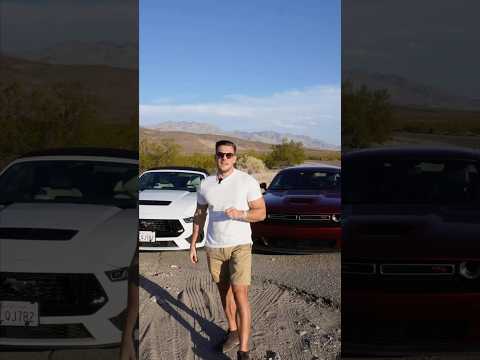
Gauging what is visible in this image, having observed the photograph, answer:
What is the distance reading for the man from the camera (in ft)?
10.7

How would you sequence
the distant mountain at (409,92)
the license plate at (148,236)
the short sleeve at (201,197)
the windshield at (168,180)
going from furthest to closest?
the license plate at (148,236) → the windshield at (168,180) → the distant mountain at (409,92) → the short sleeve at (201,197)

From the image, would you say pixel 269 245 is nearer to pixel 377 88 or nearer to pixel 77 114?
pixel 377 88

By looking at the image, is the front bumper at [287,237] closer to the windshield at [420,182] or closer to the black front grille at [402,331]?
the windshield at [420,182]

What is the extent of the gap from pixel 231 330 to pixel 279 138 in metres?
1.41

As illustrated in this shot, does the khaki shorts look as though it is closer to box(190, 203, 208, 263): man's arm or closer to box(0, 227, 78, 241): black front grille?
box(190, 203, 208, 263): man's arm

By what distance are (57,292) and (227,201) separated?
121 centimetres

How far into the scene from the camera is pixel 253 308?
4.06 m

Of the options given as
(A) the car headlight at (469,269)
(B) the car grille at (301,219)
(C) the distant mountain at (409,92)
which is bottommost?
(A) the car headlight at (469,269)

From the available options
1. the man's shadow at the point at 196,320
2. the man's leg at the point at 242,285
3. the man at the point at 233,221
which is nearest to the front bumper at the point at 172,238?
the man's shadow at the point at 196,320

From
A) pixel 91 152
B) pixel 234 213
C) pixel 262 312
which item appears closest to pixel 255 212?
pixel 234 213

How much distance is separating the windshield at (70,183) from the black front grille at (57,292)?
21.2 inches

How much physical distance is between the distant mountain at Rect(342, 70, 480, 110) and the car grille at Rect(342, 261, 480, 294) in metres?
1.25

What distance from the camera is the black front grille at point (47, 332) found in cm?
322

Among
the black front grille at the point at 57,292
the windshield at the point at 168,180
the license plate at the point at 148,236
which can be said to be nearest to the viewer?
the black front grille at the point at 57,292
